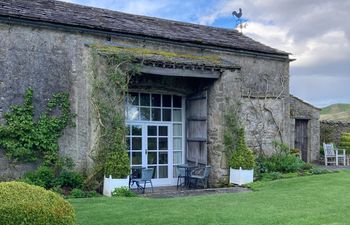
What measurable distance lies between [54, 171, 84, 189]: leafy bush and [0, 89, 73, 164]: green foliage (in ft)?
1.74

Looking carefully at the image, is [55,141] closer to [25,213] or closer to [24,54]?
[24,54]

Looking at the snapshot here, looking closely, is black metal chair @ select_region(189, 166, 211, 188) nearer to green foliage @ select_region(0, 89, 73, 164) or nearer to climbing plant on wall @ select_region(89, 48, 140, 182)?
climbing plant on wall @ select_region(89, 48, 140, 182)

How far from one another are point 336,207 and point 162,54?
22.5ft

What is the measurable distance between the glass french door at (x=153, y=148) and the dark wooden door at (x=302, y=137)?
8.45 m

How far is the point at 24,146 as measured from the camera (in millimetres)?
10750

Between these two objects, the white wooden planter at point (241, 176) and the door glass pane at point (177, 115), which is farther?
the door glass pane at point (177, 115)

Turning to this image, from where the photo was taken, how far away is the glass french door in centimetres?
1309

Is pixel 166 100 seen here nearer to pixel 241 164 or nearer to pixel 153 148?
pixel 153 148

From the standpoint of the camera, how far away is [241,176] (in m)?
12.6

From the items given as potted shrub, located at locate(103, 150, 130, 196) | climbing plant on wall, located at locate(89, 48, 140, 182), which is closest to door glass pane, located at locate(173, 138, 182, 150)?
climbing plant on wall, located at locate(89, 48, 140, 182)

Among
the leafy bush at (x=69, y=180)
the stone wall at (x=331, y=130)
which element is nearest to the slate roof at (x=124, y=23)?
the leafy bush at (x=69, y=180)

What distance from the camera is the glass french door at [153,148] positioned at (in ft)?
43.0

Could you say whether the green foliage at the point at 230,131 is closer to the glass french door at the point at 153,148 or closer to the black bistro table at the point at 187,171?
the black bistro table at the point at 187,171

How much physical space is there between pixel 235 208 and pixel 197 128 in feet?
18.2
